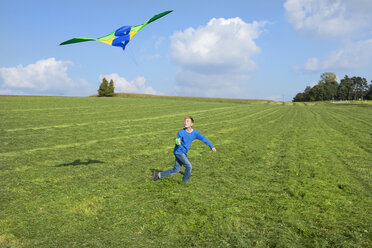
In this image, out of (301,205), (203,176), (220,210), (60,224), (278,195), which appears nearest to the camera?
(60,224)

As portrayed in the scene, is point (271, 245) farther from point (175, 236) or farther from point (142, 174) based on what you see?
point (142, 174)

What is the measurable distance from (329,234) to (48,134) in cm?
1867

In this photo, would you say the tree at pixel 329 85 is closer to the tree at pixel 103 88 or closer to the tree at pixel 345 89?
the tree at pixel 345 89

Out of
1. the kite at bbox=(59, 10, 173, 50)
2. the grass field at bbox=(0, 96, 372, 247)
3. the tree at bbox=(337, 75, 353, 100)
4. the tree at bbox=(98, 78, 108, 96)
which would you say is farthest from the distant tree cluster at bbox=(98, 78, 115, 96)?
the tree at bbox=(337, 75, 353, 100)

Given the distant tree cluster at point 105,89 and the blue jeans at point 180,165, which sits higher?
the distant tree cluster at point 105,89

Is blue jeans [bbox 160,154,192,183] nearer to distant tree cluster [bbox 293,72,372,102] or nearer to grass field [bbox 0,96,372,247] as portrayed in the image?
grass field [bbox 0,96,372,247]

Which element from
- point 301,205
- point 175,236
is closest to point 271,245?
point 175,236

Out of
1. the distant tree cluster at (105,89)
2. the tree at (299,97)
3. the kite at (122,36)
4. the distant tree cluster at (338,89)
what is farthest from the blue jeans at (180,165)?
the tree at (299,97)

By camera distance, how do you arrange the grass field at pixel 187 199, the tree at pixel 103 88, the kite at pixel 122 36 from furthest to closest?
the tree at pixel 103 88
the kite at pixel 122 36
the grass field at pixel 187 199

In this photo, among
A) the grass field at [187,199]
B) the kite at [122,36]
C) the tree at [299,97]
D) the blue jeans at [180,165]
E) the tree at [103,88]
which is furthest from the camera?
the tree at [299,97]

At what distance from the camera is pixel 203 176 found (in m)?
9.48

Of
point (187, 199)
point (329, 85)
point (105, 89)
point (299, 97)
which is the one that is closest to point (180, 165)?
point (187, 199)

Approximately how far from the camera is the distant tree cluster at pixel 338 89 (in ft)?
441

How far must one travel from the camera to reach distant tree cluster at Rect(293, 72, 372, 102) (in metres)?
134
